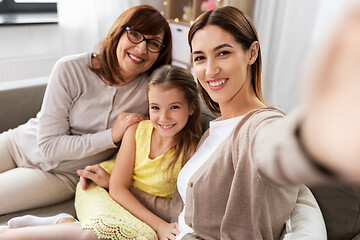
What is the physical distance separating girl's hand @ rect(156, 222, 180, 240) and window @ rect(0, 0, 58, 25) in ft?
7.91

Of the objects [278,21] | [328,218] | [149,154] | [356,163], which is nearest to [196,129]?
[149,154]

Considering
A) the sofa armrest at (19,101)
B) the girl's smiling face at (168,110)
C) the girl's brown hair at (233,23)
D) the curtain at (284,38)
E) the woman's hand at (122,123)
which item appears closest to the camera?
the girl's brown hair at (233,23)

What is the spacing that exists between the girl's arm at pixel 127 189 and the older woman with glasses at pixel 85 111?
81 millimetres

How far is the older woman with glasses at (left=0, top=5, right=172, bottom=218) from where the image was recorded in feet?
4.73

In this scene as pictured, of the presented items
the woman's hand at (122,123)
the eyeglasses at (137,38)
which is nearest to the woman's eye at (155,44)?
the eyeglasses at (137,38)

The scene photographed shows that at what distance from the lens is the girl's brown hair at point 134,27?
1.44 m

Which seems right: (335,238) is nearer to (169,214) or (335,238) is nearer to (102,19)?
(169,214)

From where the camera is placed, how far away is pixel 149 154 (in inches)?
53.8

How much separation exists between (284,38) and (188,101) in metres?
1.95

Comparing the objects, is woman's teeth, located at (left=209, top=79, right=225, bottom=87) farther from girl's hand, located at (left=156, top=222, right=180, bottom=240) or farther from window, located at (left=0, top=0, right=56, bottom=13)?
window, located at (left=0, top=0, right=56, bottom=13)

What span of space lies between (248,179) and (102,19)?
2.82 metres

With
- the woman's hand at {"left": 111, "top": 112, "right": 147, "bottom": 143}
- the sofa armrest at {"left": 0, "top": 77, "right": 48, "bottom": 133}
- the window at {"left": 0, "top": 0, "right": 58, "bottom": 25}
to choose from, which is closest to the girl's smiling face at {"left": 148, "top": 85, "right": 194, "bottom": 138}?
the woman's hand at {"left": 111, "top": 112, "right": 147, "bottom": 143}

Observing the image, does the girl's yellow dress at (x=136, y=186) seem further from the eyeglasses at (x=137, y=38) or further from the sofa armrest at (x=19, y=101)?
the sofa armrest at (x=19, y=101)

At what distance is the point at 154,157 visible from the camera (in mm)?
1362
